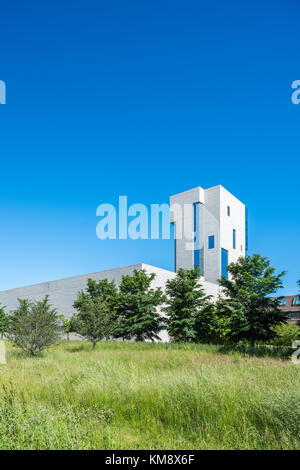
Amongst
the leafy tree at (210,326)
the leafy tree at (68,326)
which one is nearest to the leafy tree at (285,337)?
the leafy tree at (210,326)

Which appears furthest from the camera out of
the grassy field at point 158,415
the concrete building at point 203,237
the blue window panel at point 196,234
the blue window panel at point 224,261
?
the blue window panel at point 196,234

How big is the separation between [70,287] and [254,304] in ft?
102

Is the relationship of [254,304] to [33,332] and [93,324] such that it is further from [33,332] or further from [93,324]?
[33,332]

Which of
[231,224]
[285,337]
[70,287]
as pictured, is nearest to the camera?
[285,337]

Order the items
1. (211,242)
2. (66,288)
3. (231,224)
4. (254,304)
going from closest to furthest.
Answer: (254,304) < (66,288) < (211,242) < (231,224)

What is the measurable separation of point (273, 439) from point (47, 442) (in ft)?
11.0

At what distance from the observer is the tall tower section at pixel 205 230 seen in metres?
50.5

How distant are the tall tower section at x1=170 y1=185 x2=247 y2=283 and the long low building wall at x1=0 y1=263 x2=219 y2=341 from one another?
4.87 meters

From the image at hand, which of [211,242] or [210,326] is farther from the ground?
[211,242]

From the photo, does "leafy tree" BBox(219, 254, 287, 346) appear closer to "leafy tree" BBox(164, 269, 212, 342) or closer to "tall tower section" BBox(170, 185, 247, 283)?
"leafy tree" BBox(164, 269, 212, 342)

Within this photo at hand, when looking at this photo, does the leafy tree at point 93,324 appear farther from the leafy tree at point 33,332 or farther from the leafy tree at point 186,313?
the leafy tree at point 186,313

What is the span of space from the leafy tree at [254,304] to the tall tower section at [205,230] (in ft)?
92.9

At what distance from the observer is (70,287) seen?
44438 mm

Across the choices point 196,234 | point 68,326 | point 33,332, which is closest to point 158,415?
point 33,332
